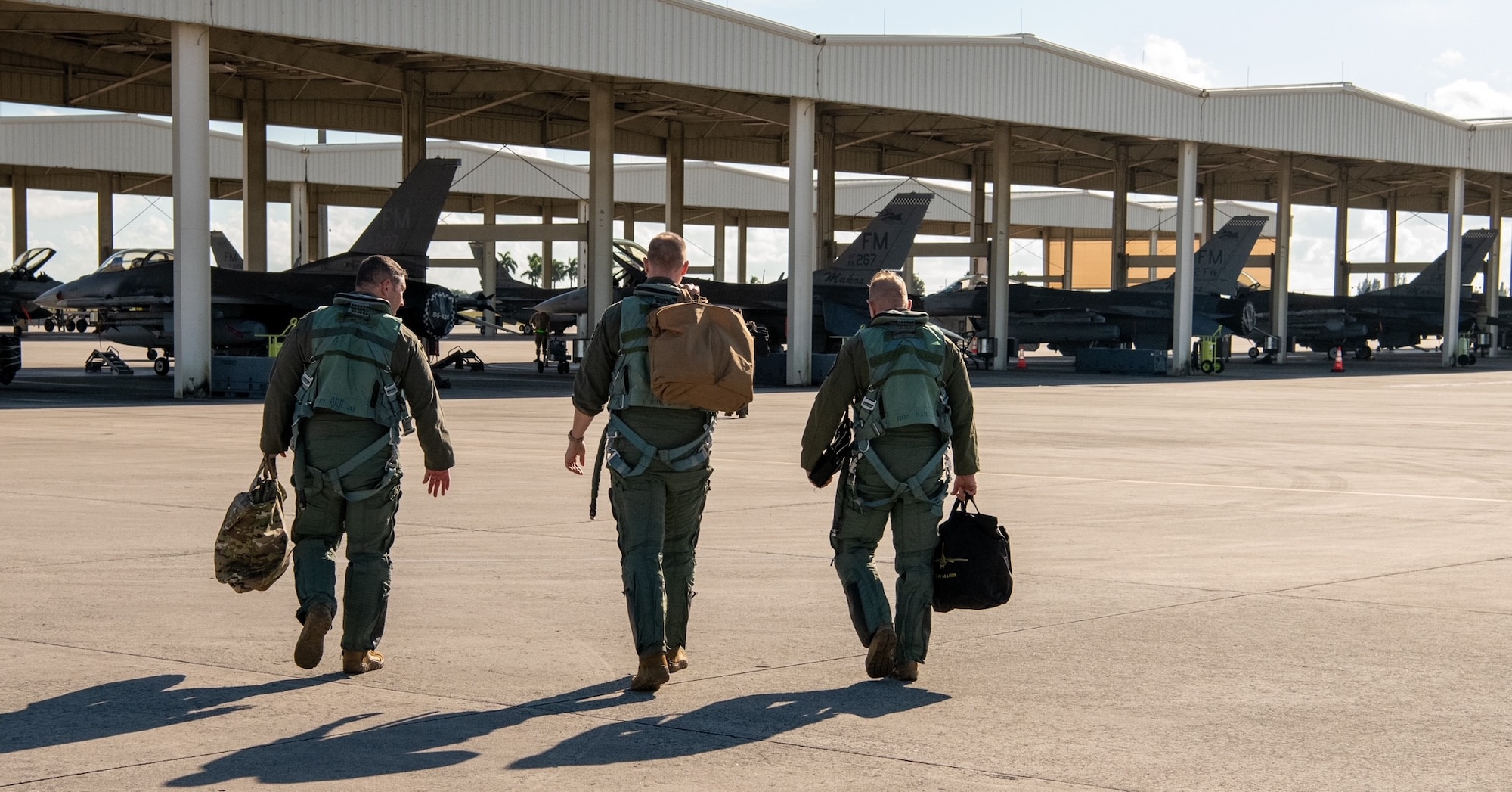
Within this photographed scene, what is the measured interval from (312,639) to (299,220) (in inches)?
A: 2207

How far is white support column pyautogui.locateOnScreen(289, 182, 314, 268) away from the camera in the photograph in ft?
195

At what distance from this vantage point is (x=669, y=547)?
22.2 feet

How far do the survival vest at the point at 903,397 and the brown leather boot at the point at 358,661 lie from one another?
2.17 meters

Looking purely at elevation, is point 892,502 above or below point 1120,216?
below

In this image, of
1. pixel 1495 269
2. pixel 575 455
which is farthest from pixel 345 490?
pixel 1495 269

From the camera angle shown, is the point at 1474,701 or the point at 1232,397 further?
the point at 1232,397

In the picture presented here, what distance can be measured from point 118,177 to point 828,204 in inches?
1396

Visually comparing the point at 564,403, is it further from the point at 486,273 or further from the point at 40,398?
the point at 486,273

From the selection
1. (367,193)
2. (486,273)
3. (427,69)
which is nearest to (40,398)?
(427,69)

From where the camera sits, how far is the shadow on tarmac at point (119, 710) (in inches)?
218

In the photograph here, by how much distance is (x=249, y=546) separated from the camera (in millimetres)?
6605

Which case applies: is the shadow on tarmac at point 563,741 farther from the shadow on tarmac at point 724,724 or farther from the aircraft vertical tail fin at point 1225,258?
the aircraft vertical tail fin at point 1225,258

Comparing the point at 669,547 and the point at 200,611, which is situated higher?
the point at 669,547

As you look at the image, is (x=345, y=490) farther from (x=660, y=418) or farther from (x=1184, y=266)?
(x=1184, y=266)
